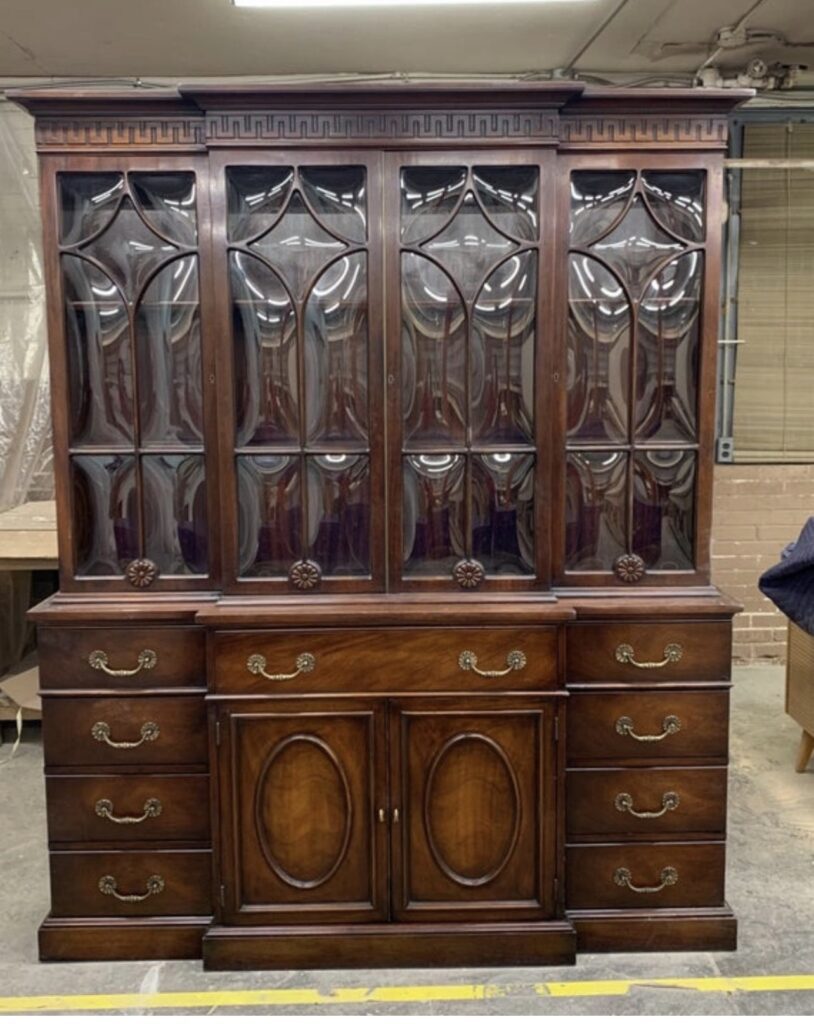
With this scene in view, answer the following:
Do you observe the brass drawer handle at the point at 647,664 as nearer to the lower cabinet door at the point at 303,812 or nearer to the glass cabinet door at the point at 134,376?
the lower cabinet door at the point at 303,812

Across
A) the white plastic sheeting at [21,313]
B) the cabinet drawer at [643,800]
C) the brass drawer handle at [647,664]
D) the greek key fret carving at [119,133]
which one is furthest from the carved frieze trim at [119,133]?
the white plastic sheeting at [21,313]

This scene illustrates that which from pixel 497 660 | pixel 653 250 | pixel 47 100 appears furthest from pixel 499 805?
pixel 47 100

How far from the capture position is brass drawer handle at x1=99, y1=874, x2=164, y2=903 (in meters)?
2.33

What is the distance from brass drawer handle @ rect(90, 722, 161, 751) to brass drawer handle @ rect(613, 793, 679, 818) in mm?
1176

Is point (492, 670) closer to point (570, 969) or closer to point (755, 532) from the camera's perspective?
point (570, 969)

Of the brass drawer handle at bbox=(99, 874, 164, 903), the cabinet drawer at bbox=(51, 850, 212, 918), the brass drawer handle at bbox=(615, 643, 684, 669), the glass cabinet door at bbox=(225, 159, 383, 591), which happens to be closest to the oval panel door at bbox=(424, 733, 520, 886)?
the brass drawer handle at bbox=(615, 643, 684, 669)

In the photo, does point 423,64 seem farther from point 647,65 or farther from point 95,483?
point 95,483

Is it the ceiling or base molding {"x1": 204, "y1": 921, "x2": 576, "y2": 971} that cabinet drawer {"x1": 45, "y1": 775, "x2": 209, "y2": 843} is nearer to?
base molding {"x1": 204, "y1": 921, "x2": 576, "y2": 971}

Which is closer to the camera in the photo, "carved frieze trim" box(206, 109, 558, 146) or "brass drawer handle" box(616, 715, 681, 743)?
"carved frieze trim" box(206, 109, 558, 146)

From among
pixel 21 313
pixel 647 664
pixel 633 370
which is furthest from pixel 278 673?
pixel 21 313

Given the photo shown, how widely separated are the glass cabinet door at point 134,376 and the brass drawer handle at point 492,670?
686 millimetres

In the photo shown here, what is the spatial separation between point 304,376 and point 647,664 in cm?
112

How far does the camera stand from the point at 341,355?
90.4 inches

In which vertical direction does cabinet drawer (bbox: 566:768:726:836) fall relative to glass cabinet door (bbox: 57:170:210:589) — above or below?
below
